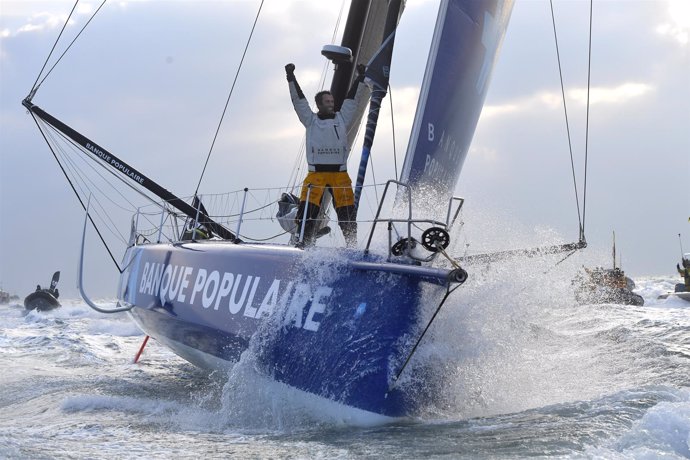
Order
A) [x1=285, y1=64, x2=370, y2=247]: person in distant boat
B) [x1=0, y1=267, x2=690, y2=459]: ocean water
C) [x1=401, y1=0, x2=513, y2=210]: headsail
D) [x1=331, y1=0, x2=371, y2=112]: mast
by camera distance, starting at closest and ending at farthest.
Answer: [x1=0, y1=267, x2=690, y2=459]: ocean water
[x1=285, y1=64, x2=370, y2=247]: person in distant boat
[x1=401, y1=0, x2=513, y2=210]: headsail
[x1=331, y1=0, x2=371, y2=112]: mast

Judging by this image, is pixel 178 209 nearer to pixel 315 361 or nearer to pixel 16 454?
pixel 315 361

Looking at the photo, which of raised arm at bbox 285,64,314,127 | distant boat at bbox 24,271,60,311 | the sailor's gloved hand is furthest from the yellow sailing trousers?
distant boat at bbox 24,271,60,311

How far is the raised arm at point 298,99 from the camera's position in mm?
5156

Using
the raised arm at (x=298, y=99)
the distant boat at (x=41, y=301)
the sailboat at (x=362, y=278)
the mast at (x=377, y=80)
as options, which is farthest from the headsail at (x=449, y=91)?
the distant boat at (x=41, y=301)

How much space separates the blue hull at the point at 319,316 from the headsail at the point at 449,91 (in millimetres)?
1087

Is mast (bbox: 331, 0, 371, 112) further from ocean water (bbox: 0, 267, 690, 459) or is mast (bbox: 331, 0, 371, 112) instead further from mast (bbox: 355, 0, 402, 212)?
ocean water (bbox: 0, 267, 690, 459)

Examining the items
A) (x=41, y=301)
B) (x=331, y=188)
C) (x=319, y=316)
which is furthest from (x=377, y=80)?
(x=41, y=301)

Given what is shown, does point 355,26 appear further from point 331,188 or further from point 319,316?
point 319,316

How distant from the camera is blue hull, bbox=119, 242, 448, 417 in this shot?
3.76 metres

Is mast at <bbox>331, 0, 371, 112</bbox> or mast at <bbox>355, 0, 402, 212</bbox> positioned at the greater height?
mast at <bbox>331, 0, 371, 112</bbox>

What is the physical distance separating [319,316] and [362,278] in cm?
31

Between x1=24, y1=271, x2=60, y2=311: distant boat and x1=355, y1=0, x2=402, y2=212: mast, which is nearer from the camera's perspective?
x1=355, y1=0, x2=402, y2=212: mast

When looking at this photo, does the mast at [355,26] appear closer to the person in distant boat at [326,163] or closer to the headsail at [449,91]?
the headsail at [449,91]

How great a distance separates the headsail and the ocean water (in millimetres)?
1081
